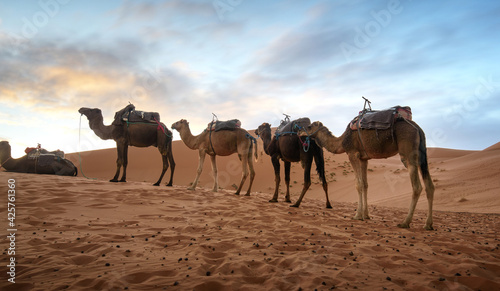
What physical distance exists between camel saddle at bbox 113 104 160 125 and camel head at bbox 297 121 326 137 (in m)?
6.28

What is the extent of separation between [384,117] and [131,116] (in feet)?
31.1

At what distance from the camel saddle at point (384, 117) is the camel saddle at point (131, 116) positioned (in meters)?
8.24

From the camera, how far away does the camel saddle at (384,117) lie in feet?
21.7

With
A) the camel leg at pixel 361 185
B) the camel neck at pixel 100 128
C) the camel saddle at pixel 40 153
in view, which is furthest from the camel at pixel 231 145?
the camel saddle at pixel 40 153

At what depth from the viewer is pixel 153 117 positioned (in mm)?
12047

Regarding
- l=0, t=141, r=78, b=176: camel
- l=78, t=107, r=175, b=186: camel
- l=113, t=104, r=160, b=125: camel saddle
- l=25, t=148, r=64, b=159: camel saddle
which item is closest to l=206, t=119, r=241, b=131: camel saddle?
l=78, t=107, r=175, b=186: camel

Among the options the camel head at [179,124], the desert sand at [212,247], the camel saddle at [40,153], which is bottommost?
the desert sand at [212,247]

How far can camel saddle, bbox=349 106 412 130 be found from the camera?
6.63 meters

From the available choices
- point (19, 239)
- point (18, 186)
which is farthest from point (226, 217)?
point (18, 186)

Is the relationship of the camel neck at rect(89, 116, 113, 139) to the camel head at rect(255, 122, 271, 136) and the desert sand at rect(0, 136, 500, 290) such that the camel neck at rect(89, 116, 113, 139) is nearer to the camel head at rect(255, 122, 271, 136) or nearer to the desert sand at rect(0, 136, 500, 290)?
the desert sand at rect(0, 136, 500, 290)

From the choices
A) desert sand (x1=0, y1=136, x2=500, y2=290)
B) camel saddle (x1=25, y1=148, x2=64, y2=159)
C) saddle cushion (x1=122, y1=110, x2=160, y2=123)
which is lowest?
desert sand (x1=0, y1=136, x2=500, y2=290)

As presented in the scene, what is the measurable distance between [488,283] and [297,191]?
623 inches

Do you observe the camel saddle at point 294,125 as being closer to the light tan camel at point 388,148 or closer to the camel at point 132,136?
the light tan camel at point 388,148

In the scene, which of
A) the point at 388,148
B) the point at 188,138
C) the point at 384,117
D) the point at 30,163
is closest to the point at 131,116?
the point at 188,138
